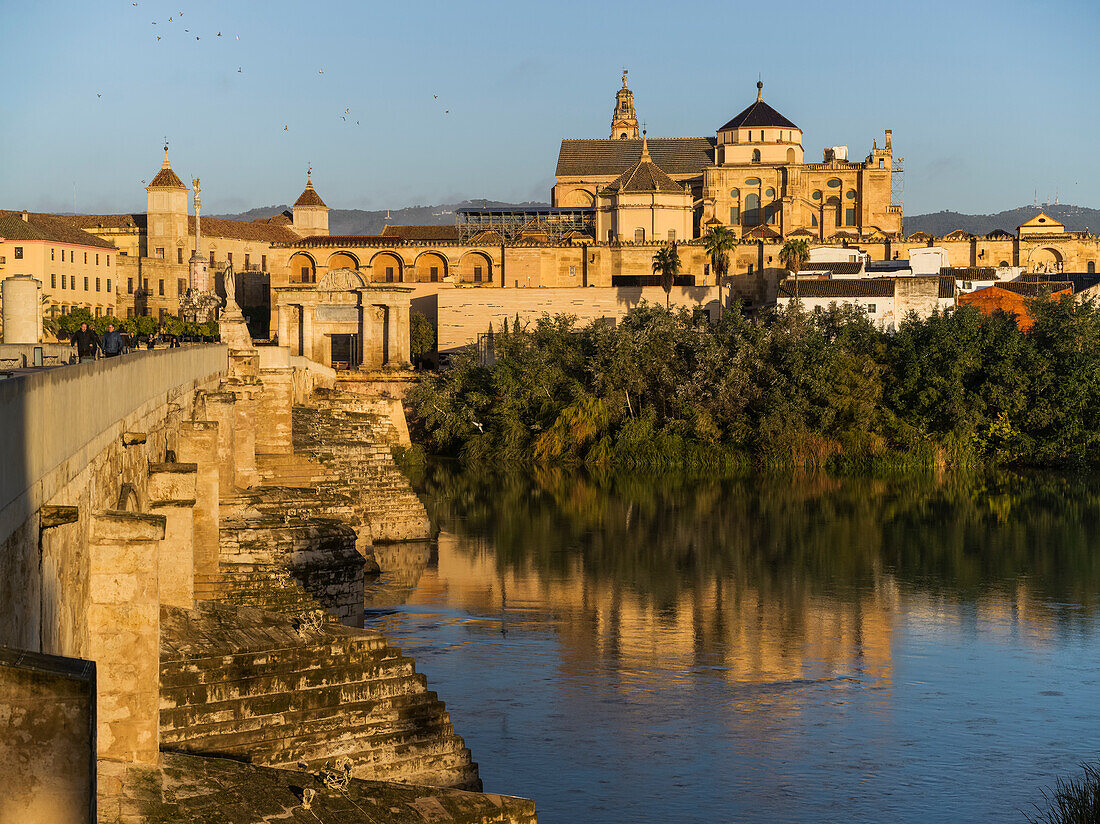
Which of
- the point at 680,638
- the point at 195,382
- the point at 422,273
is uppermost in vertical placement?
the point at 422,273

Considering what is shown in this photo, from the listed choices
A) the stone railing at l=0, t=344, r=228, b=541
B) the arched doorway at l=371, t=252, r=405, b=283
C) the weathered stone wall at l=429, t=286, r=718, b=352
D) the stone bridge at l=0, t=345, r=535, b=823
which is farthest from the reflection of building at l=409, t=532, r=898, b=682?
the arched doorway at l=371, t=252, r=405, b=283

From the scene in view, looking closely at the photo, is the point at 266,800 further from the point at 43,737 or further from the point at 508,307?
the point at 508,307

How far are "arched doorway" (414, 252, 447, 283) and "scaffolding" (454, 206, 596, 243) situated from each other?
6.45 ft

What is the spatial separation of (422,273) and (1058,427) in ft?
151

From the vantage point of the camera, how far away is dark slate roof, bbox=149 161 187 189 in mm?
87188

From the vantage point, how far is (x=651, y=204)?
83812mm

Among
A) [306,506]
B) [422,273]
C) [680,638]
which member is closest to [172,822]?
[306,506]

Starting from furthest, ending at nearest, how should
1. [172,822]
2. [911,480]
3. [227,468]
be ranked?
1. [911,480]
2. [227,468]
3. [172,822]

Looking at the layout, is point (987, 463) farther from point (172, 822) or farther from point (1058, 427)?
point (172, 822)

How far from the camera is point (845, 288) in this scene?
202 ft

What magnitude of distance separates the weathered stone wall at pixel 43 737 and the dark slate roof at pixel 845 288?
57840 millimetres

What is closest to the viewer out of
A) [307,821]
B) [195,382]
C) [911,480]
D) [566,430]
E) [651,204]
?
[307,821]

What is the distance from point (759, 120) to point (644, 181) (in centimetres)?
1227

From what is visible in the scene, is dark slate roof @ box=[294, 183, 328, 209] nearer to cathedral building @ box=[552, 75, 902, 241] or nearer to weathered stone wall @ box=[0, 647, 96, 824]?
cathedral building @ box=[552, 75, 902, 241]
